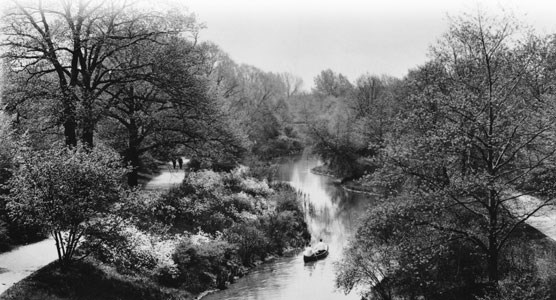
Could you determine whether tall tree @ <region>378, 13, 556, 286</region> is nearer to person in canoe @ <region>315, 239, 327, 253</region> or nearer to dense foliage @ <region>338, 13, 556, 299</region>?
dense foliage @ <region>338, 13, 556, 299</region>

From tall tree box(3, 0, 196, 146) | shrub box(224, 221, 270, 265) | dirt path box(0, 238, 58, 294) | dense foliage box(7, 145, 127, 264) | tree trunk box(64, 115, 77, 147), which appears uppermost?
tall tree box(3, 0, 196, 146)

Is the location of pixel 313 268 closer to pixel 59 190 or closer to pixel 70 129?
pixel 59 190

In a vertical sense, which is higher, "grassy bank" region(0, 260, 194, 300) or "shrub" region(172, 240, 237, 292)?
"grassy bank" region(0, 260, 194, 300)

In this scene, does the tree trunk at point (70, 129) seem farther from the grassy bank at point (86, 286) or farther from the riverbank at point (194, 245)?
the grassy bank at point (86, 286)

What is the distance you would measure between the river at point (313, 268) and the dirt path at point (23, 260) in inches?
302

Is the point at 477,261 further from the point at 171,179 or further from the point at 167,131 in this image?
the point at 171,179

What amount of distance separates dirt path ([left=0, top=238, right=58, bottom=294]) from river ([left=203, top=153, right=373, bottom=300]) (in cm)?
766

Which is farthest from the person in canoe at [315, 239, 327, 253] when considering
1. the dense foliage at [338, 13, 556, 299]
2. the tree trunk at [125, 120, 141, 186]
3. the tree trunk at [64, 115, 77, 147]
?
the tree trunk at [64, 115, 77, 147]

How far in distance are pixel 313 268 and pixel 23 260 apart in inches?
615

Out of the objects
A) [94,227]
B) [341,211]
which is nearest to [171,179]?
[341,211]

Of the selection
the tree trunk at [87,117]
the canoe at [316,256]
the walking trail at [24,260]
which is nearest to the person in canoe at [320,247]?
the canoe at [316,256]

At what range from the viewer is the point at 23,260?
2089 cm

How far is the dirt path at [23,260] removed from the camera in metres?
18.9

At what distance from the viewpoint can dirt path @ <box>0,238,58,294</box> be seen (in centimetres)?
1888
